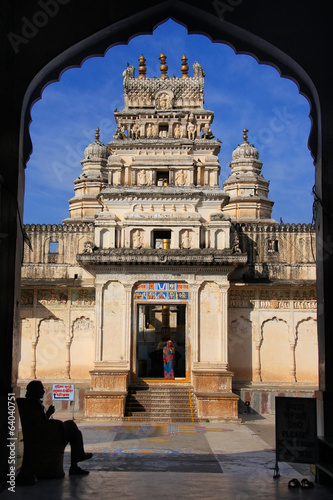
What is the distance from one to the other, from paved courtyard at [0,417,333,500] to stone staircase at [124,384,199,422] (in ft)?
5.38

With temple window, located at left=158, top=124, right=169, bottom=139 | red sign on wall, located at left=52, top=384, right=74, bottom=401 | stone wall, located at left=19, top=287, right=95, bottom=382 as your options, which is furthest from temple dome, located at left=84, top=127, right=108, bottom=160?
red sign on wall, located at left=52, top=384, right=74, bottom=401

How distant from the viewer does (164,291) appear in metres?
21.0

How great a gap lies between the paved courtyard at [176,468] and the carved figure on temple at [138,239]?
6810 millimetres

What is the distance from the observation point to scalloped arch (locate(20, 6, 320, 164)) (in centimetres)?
793

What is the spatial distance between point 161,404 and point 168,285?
402cm

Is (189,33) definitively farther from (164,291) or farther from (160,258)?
(164,291)

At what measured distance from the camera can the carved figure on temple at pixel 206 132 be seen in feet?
77.9

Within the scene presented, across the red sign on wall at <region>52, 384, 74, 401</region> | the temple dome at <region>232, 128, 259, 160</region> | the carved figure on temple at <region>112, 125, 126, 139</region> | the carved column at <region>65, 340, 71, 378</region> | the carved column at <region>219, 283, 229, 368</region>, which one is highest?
the temple dome at <region>232, 128, 259, 160</region>

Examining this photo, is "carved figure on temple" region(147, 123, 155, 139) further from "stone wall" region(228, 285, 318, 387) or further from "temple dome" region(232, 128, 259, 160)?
"temple dome" region(232, 128, 259, 160)

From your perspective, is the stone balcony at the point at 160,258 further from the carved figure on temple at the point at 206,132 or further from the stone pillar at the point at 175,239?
the carved figure on temple at the point at 206,132

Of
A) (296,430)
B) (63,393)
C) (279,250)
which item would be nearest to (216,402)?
(63,393)

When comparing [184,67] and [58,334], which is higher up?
[184,67]

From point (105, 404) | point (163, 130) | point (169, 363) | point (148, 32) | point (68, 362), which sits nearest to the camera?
point (148, 32)

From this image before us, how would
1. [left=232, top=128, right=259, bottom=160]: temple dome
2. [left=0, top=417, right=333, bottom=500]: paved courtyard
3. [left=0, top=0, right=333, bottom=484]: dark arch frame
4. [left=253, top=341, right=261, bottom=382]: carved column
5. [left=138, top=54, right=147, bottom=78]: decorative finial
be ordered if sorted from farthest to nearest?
1. [left=232, top=128, right=259, bottom=160]: temple dome
2. [left=138, top=54, right=147, bottom=78]: decorative finial
3. [left=253, top=341, right=261, bottom=382]: carved column
4. [left=0, top=0, right=333, bottom=484]: dark arch frame
5. [left=0, top=417, right=333, bottom=500]: paved courtyard
